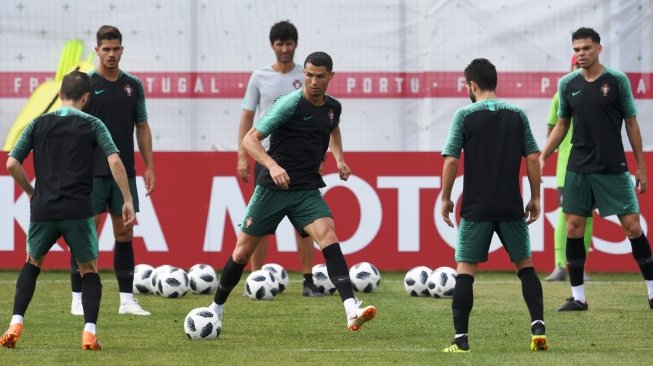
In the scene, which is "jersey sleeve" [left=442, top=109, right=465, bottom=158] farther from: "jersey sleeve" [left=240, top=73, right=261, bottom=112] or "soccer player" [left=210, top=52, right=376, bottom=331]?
"jersey sleeve" [left=240, top=73, right=261, bottom=112]

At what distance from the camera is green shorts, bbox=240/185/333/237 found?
32.2 ft

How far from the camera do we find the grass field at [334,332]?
338 inches

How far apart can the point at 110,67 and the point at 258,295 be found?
9.09ft

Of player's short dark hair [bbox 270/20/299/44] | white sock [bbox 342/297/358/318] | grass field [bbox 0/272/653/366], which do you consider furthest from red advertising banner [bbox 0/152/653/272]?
white sock [bbox 342/297/358/318]

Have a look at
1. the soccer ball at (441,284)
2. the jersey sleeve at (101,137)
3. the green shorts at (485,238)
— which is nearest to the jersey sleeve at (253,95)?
the soccer ball at (441,284)

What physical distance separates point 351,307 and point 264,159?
119 centimetres

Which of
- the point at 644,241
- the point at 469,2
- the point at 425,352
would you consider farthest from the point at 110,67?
the point at 469,2

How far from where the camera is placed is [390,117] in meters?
16.9

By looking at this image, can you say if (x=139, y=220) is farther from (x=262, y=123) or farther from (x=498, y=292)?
(x=262, y=123)

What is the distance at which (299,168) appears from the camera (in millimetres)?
9859

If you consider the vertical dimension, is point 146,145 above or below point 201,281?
above

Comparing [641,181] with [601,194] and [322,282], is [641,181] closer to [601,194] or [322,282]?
[601,194]

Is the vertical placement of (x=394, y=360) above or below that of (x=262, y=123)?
below

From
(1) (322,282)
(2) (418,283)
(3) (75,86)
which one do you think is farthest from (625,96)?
(3) (75,86)
